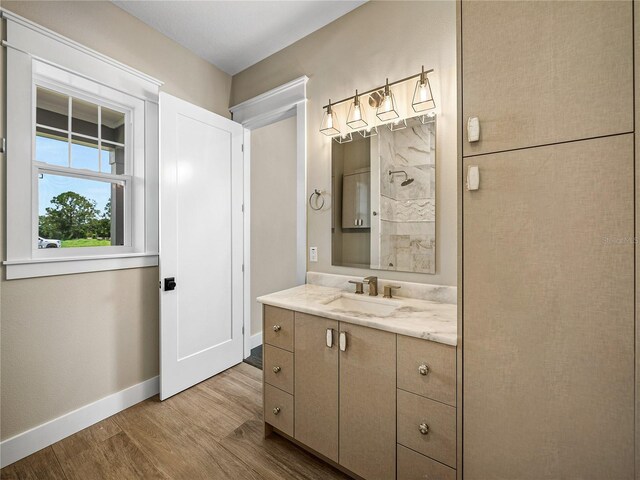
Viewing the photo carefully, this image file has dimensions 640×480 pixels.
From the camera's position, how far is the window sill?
5.41 feet

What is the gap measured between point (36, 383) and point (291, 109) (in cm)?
258

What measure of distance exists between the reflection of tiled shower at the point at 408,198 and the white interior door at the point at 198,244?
1.50 metres

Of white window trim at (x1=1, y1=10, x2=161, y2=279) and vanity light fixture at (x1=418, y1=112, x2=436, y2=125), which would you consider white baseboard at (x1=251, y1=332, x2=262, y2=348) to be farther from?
vanity light fixture at (x1=418, y1=112, x2=436, y2=125)

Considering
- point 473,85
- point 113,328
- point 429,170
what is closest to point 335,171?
point 429,170

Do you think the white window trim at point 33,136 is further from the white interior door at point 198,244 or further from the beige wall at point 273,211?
the beige wall at point 273,211

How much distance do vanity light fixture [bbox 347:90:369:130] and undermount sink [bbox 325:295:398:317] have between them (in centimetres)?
120

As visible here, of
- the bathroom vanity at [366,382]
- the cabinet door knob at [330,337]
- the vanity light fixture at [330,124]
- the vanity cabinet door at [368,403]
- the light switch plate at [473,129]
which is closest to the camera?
the light switch plate at [473,129]

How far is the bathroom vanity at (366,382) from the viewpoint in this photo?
1194mm

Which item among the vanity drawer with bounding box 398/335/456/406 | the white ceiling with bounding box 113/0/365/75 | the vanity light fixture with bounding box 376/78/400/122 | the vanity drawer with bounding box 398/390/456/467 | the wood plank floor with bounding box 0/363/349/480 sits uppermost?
the white ceiling with bounding box 113/0/365/75

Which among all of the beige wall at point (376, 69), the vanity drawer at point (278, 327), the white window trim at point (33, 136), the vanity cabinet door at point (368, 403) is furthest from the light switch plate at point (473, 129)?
the white window trim at point (33, 136)

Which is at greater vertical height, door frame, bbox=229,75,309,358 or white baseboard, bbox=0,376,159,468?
door frame, bbox=229,75,309,358

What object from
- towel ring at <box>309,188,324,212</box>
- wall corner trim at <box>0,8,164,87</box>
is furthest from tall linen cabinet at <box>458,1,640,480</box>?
wall corner trim at <box>0,8,164,87</box>

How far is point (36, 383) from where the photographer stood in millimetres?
1734

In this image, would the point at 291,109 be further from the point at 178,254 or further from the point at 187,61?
the point at 178,254
